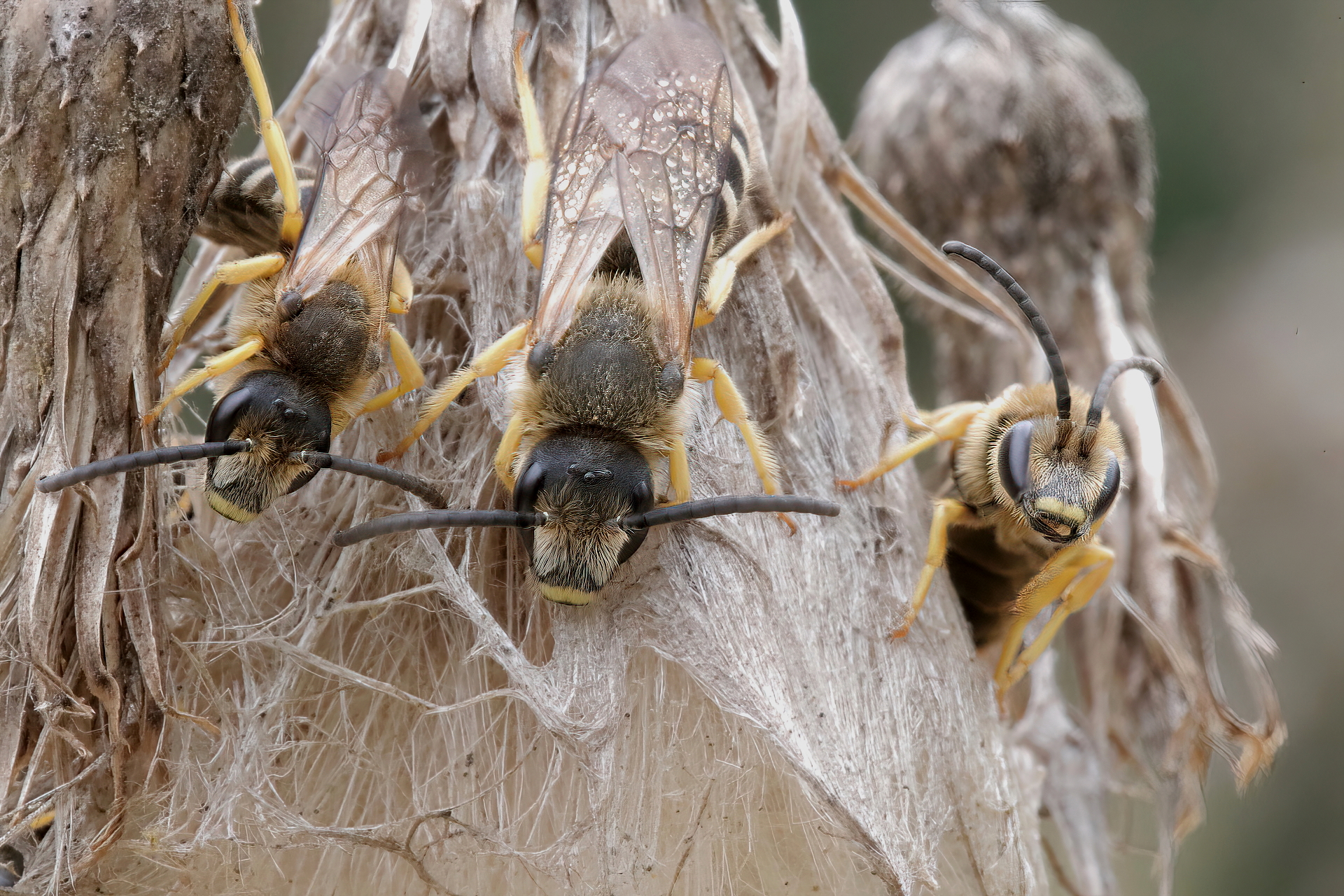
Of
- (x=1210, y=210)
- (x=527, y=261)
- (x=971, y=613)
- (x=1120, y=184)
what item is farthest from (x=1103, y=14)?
(x=527, y=261)

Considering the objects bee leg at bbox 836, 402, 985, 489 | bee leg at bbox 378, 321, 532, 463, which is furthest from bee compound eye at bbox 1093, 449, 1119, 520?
bee leg at bbox 378, 321, 532, 463

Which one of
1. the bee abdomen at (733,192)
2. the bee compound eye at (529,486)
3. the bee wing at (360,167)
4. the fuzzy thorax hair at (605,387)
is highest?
the bee wing at (360,167)

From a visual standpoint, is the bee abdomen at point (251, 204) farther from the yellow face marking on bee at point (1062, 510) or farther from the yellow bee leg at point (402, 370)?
the yellow face marking on bee at point (1062, 510)

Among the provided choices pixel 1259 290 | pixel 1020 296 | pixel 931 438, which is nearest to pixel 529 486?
pixel 931 438

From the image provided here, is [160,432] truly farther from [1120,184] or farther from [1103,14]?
[1103,14]

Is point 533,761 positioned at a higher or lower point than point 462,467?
lower

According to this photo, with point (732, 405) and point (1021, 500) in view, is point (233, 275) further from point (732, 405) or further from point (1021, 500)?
point (1021, 500)

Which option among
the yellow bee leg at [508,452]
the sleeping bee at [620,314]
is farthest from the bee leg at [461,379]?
the yellow bee leg at [508,452]

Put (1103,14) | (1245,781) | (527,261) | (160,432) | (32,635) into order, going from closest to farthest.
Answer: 1. (32,635)
2. (160,432)
3. (527,261)
4. (1245,781)
5. (1103,14)
